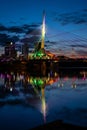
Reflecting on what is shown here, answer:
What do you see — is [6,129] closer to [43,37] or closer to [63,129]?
[63,129]

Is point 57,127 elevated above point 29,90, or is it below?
above

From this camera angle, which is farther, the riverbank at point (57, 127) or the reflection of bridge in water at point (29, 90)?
the reflection of bridge in water at point (29, 90)

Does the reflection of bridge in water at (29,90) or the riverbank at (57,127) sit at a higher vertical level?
the riverbank at (57,127)

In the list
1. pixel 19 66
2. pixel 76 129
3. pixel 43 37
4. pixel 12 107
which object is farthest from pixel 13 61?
pixel 76 129

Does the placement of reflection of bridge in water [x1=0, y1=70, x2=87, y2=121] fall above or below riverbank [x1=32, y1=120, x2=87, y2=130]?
below

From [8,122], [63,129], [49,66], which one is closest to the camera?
[63,129]

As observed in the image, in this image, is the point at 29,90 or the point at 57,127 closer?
the point at 57,127

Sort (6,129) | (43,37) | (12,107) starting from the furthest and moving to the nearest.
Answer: (43,37)
(12,107)
(6,129)

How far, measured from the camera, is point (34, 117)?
46.8ft

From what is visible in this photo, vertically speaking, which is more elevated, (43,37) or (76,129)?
(43,37)

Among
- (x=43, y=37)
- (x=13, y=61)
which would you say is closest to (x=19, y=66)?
(x=13, y=61)

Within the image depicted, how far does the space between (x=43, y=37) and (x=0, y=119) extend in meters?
68.1

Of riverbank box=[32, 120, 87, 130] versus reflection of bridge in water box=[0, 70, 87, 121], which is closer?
riverbank box=[32, 120, 87, 130]

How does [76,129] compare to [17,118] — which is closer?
[76,129]
